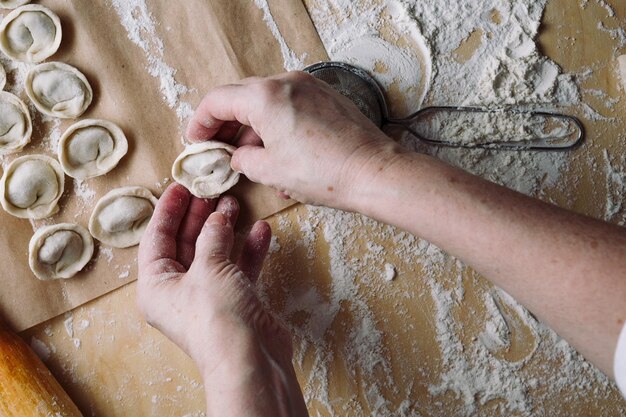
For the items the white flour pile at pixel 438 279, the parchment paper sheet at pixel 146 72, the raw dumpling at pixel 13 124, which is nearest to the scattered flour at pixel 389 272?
the white flour pile at pixel 438 279

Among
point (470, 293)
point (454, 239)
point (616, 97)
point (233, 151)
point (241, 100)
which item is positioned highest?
point (241, 100)

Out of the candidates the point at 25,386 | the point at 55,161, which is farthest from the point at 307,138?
the point at 25,386

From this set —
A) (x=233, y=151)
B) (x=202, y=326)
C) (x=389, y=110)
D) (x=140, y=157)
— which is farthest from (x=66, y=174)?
(x=389, y=110)

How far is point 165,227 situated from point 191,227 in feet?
0.18

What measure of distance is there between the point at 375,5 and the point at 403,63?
132 millimetres

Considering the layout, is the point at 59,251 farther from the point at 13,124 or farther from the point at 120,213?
the point at 13,124

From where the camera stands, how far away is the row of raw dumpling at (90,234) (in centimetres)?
108

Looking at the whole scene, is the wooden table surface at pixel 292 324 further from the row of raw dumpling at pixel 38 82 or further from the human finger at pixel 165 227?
the row of raw dumpling at pixel 38 82

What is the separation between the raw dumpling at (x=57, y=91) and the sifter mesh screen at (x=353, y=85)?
443 mm

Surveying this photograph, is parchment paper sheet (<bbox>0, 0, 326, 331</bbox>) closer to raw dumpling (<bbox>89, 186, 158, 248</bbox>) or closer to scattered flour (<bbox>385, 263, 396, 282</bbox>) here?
raw dumpling (<bbox>89, 186, 158, 248</bbox>)

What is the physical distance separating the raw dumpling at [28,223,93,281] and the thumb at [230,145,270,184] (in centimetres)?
36

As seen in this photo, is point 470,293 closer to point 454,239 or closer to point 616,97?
point 454,239

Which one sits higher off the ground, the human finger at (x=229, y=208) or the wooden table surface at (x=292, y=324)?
the human finger at (x=229, y=208)

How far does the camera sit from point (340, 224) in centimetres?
111
